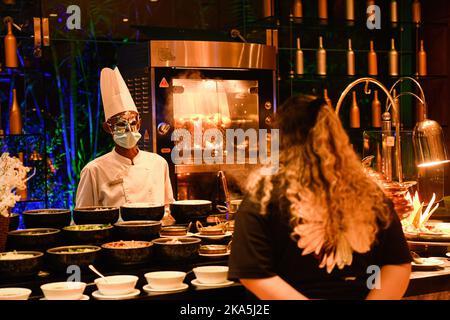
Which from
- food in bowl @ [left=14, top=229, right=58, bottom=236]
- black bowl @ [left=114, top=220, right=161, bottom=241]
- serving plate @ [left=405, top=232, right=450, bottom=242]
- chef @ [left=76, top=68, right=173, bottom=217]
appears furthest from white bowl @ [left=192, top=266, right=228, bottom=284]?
chef @ [left=76, top=68, right=173, bottom=217]

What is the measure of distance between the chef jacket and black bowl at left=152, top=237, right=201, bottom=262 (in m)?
1.57

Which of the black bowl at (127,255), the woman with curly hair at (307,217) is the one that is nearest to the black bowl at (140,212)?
the black bowl at (127,255)

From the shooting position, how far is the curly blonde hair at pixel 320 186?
1.74 meters

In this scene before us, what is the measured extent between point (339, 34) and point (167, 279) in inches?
207

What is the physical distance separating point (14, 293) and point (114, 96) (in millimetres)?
2140

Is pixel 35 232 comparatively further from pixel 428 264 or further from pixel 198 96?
pixel 198 96

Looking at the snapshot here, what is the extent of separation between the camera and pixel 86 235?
96.2 inches

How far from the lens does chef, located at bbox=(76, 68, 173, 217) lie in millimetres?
3896

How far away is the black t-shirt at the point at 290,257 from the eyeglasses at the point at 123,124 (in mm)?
2210

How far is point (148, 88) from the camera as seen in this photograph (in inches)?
202

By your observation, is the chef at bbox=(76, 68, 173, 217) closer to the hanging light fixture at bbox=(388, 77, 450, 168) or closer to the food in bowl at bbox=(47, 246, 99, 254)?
the food in bowl at bbox=(47, 246, 99, 254)
